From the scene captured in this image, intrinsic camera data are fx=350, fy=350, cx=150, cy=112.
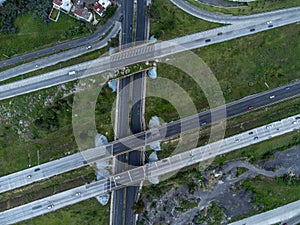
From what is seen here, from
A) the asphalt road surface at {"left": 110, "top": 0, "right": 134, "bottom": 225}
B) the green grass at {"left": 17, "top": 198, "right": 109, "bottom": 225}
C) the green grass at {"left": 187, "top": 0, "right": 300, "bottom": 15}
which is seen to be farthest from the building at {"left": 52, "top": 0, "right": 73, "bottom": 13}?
the green grass at {"left": 17, "top": 198, "right": 109, "bottom": 225}

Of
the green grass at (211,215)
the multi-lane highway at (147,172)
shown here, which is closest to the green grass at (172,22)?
the multi-lane highway at (147,172)

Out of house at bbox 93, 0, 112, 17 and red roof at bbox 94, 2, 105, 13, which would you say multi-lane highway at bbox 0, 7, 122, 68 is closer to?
house at bbox 93, 0, 112, 17

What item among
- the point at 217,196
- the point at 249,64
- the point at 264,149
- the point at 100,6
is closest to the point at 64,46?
the point at 100,6

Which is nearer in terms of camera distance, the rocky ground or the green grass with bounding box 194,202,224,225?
the rocky ground

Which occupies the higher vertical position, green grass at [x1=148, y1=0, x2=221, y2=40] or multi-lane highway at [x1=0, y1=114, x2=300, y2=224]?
green grass at [x1=148, y1=0, x2=221, y2=40]

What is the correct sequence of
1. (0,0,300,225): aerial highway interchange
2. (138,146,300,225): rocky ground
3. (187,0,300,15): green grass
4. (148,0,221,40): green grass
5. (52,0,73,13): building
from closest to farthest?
(0,0,300,225): aerial highway interchange → (138,146,300,225): rocky ground → (52,0,73,13): building → (148,0,221,40): green grass → (187,0,300,15): green grass

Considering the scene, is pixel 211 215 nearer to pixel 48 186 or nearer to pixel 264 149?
pixel 264 149

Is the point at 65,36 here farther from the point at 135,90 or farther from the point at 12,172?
the point at 12,172
